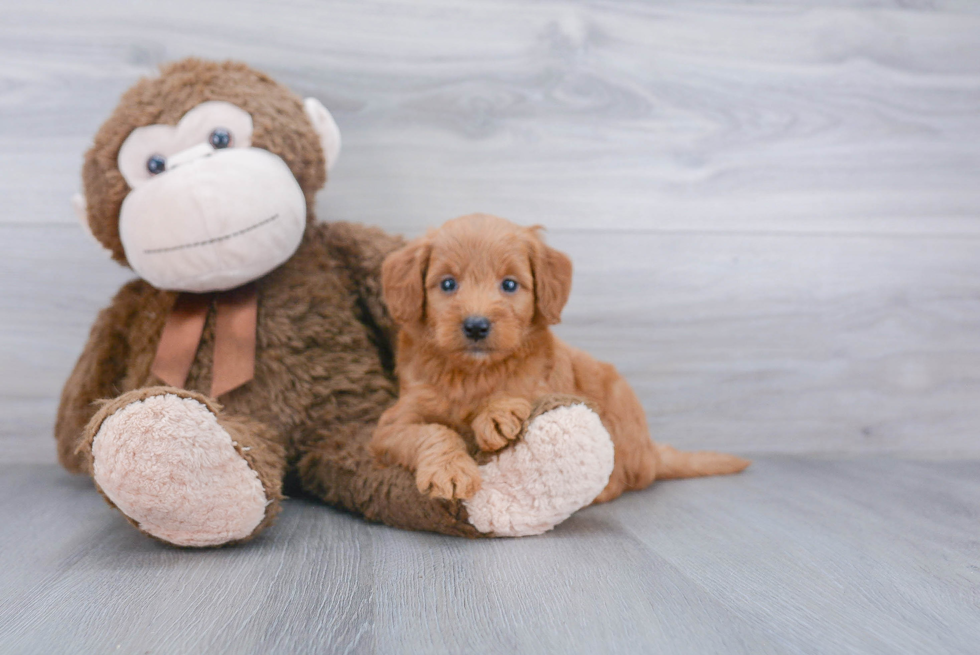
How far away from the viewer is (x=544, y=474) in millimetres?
971

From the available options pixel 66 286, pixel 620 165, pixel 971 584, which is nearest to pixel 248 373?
pixel 66 286

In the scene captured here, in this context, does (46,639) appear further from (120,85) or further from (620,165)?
(620,165)

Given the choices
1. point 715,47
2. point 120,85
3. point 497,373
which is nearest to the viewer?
point 497,373

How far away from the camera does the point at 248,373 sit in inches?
45.1

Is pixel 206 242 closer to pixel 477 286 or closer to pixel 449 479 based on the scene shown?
pixel 477 286

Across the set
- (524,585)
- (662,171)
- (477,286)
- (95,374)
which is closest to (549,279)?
(477,286)

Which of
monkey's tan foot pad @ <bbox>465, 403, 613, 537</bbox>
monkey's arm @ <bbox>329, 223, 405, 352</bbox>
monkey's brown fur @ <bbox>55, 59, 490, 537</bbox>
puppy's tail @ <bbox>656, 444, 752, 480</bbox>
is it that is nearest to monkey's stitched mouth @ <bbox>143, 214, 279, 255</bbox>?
monkey's brown fur @ <bbox>55, 59, 490, 537</bbox>

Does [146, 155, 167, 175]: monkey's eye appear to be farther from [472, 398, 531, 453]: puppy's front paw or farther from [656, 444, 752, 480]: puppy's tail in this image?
[656, 444, 752, 480]: puppy's tail

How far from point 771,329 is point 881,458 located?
1.30ft

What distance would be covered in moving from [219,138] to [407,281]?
0.40 meters

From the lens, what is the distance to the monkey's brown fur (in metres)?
1.14

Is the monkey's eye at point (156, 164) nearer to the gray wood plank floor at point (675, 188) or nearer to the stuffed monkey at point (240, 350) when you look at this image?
the stuffed monkey at point (240, 350)

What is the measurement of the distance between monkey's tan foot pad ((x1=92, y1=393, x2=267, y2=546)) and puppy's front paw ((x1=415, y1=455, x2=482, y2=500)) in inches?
9.0

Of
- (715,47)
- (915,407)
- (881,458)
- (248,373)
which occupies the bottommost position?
(881,458)
